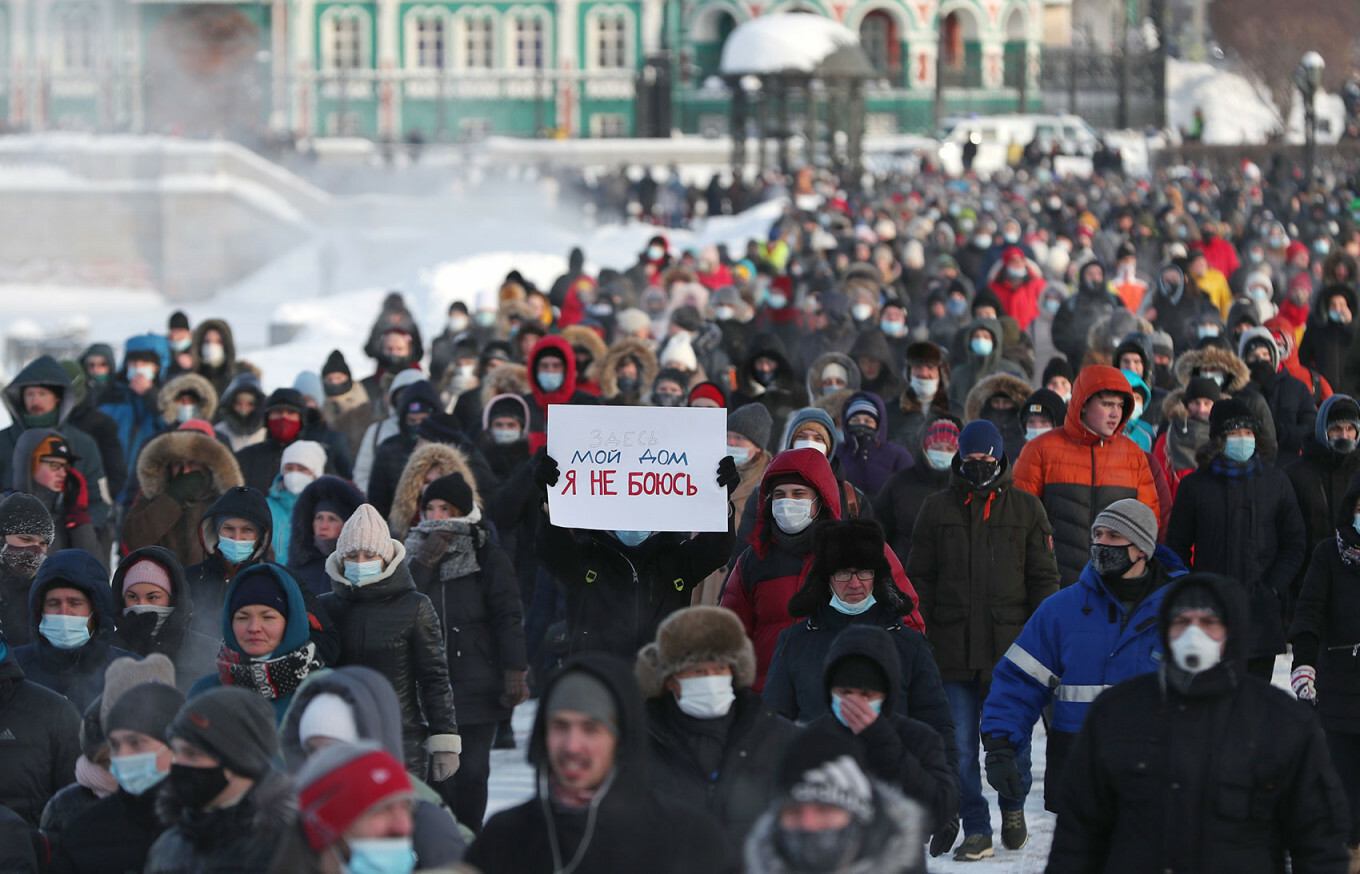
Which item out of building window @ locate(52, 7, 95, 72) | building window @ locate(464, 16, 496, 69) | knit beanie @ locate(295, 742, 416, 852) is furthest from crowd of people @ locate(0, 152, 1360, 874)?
building window @ locate(52, 7, 95, 72)

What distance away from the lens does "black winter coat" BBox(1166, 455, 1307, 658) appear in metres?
8.41

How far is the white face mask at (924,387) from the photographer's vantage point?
10727mm

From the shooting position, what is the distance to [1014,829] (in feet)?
25.0

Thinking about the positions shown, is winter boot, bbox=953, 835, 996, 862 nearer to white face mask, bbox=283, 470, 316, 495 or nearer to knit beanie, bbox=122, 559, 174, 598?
knit beanie, bbox=122, 559, 174, 598

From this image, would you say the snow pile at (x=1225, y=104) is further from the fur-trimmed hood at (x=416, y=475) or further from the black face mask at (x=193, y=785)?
the black face mask at (x=193, y=785)

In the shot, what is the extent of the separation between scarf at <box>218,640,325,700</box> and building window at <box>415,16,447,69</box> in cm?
5657

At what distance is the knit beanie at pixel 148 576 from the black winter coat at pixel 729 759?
7.15 feet

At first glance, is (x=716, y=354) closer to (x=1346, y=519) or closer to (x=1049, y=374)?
(x=1049, y=374)

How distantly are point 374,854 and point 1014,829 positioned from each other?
411 cm

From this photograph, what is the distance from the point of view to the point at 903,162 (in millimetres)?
45500

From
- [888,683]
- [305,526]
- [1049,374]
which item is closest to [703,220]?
[1049,374]

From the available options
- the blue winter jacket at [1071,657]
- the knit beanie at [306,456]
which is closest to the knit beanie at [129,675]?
the blue winter jacket at [1071,657]

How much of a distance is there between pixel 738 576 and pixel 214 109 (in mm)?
56451

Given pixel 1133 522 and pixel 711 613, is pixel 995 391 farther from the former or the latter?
pixel 711 613
